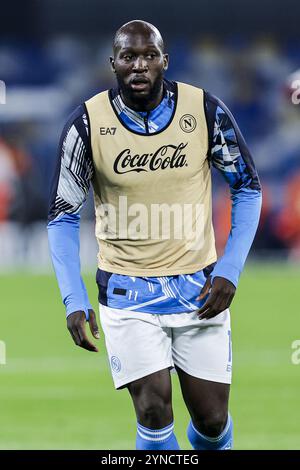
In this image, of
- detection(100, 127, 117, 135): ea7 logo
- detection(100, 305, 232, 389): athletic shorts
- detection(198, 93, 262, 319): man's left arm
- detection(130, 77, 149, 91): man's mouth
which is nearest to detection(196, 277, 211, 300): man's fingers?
detection(198, 93, 262, 319): man's left arm

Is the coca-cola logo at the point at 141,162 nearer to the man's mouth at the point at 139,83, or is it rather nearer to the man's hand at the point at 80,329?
the man's mouth at the point at 139,83

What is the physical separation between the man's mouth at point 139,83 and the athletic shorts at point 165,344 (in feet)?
3.47

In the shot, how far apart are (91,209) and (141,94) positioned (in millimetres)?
15719

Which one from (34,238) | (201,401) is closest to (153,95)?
(201,401)

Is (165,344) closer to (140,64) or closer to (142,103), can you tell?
(142,103)

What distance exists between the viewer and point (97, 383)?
10984 millimetres

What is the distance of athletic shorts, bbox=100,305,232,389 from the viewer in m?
5.83

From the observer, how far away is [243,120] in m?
25.3

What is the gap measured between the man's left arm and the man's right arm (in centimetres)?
59

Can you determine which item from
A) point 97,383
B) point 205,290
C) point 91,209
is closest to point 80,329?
point 205,290

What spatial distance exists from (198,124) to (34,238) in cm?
1629

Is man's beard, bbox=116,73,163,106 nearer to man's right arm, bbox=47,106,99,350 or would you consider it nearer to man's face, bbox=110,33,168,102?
man's face, bbox=110,33,168,102
